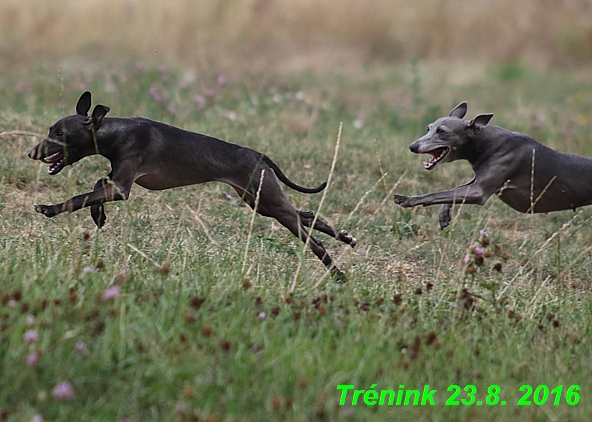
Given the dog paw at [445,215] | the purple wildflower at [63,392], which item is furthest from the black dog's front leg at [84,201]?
the dog paw at [445,215]

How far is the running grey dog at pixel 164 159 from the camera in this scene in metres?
5.28

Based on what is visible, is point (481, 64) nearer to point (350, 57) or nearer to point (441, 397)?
point (350, 57)

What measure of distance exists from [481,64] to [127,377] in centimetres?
1427

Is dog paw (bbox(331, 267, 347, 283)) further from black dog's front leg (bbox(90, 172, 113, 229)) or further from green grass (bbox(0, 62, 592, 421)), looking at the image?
black dog's front leg (bbox(90, 172, 113, 229))

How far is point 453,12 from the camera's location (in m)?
16.8

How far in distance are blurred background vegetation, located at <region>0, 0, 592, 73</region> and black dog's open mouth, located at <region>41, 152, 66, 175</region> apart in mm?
7833

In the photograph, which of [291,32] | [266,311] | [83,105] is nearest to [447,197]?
[266,311]

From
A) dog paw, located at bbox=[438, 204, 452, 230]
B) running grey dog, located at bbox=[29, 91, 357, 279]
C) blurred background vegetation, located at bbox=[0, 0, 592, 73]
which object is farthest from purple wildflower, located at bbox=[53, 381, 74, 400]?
blurred background vegetation, located at bbox=[0, 0, 592, 73]

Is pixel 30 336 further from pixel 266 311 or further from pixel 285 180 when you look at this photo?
pixel 285 180

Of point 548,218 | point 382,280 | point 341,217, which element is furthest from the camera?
point 548,218

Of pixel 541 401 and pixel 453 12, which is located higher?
pixel 453 12

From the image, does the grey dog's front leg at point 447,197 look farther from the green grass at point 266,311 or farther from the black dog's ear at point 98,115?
the black dog's ear at point 98,115

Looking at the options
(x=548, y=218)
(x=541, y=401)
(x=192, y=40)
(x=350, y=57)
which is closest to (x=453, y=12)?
(x=350, y=57)

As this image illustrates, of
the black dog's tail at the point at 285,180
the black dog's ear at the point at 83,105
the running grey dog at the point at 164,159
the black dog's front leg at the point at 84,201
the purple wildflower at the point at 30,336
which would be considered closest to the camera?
the purple wildflower at the point at 30,336
